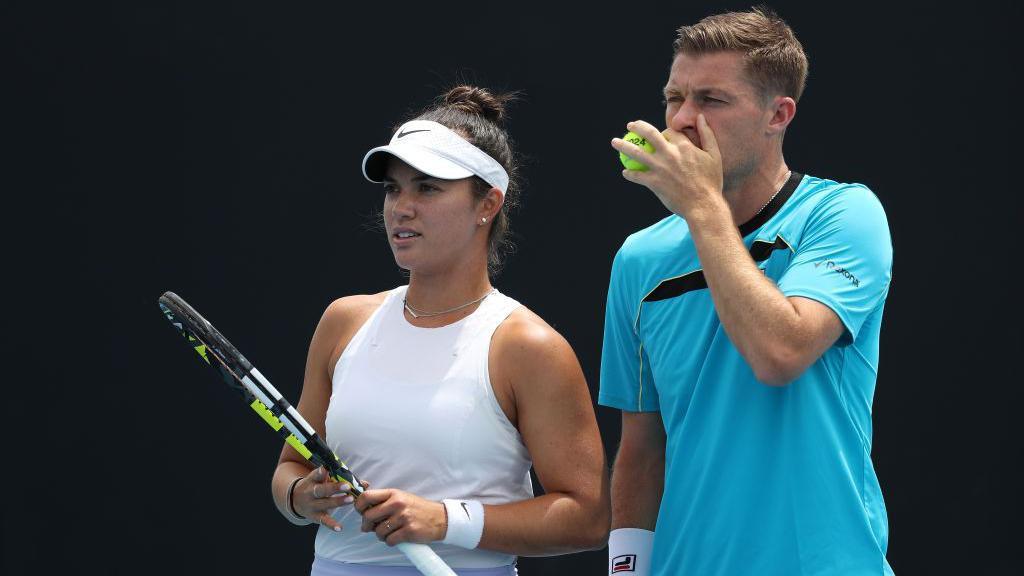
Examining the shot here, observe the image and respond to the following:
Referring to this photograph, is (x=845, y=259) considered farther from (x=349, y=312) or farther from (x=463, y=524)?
(x=349, y=312)

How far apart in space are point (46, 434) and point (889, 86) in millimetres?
2567

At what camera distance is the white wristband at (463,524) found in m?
2.39

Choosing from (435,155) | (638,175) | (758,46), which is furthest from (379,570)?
(758,46)

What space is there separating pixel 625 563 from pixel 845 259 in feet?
2.17

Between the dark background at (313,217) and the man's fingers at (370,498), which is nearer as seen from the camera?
the man's fingers at (370,498)

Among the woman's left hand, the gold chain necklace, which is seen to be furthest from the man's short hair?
the woman's left hand

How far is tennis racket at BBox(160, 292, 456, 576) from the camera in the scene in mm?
2432

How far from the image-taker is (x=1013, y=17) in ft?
12.5

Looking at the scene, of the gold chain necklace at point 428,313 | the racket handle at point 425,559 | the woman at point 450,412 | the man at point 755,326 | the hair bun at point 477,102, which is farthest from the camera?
the hair bun at point 477,102

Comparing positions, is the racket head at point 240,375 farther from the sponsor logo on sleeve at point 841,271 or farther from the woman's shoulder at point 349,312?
the sponsor logo on sleeve at point 841,271

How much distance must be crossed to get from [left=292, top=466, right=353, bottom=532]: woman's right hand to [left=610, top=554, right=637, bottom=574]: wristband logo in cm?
48

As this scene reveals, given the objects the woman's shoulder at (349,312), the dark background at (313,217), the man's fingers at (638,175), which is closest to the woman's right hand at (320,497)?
the woman's shoulder at (349,312)

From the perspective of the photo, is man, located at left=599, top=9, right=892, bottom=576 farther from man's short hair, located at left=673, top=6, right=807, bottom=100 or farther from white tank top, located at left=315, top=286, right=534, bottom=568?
white tank top, located at left=315, top=286, right=534, bottom=568

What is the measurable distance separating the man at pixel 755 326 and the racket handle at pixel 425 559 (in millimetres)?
308
